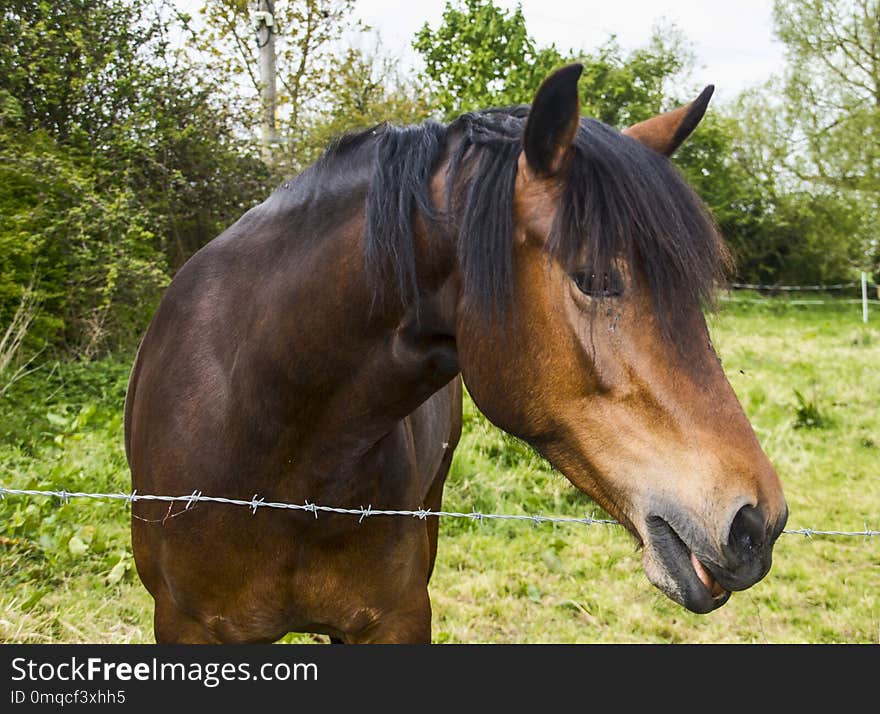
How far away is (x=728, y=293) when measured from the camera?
5.65 ft

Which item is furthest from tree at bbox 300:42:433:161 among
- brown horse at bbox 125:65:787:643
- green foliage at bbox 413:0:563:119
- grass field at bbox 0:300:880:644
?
brown horse at bbox 125:65:787:643

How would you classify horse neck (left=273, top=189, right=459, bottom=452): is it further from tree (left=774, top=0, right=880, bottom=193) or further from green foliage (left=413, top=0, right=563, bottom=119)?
tree (left=774, top=0, right=880, bottom=193)

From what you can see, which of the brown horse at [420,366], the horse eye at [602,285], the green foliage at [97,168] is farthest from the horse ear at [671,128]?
the green foliage at [97,168]

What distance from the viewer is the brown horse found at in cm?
147

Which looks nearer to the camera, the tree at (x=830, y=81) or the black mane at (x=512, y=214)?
the black mane at (x=512, y=214)

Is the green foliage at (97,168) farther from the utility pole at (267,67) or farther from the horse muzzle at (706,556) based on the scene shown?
the horse muzzle at (706,556)

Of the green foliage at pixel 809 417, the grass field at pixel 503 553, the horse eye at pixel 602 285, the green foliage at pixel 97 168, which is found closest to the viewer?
the horse eye at pixel 602 285

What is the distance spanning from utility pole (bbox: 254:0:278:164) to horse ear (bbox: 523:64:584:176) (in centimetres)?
844

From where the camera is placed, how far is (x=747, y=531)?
139 centimetres

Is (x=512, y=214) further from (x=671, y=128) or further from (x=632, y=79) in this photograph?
(x=632, y=79)

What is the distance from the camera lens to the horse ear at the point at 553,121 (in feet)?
4.76

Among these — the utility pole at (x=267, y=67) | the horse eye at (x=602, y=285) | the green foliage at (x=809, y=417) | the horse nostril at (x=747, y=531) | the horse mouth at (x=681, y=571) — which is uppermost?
the utility pole at (x=267, y=67)

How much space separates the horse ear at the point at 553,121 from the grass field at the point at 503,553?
1.19m

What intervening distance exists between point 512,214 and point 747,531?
0.75 meters
